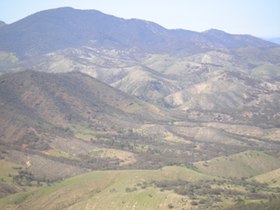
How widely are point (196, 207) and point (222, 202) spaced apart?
44.1 ft

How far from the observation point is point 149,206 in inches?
7781

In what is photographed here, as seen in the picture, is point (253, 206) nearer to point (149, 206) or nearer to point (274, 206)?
point (274, 206)

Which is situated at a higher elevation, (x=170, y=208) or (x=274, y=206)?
(x=274, y=206)

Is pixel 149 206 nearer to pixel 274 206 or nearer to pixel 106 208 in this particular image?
pixel 106 208

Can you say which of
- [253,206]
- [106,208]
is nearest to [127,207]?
[106,208]

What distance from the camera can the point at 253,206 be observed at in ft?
552

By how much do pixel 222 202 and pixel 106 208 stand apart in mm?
47572

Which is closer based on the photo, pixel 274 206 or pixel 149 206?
pixel 274 206

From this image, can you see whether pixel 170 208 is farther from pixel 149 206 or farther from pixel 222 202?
pixel 222 202

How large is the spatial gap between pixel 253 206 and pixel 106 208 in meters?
62.5

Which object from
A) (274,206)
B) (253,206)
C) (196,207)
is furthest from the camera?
(196,207)

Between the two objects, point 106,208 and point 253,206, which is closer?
point 253,206

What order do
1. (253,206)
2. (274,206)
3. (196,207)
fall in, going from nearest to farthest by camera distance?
1. (274,206)
2. (253,206)
3. (196,207)

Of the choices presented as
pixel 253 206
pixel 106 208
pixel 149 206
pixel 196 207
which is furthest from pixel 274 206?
pixel 106 208
